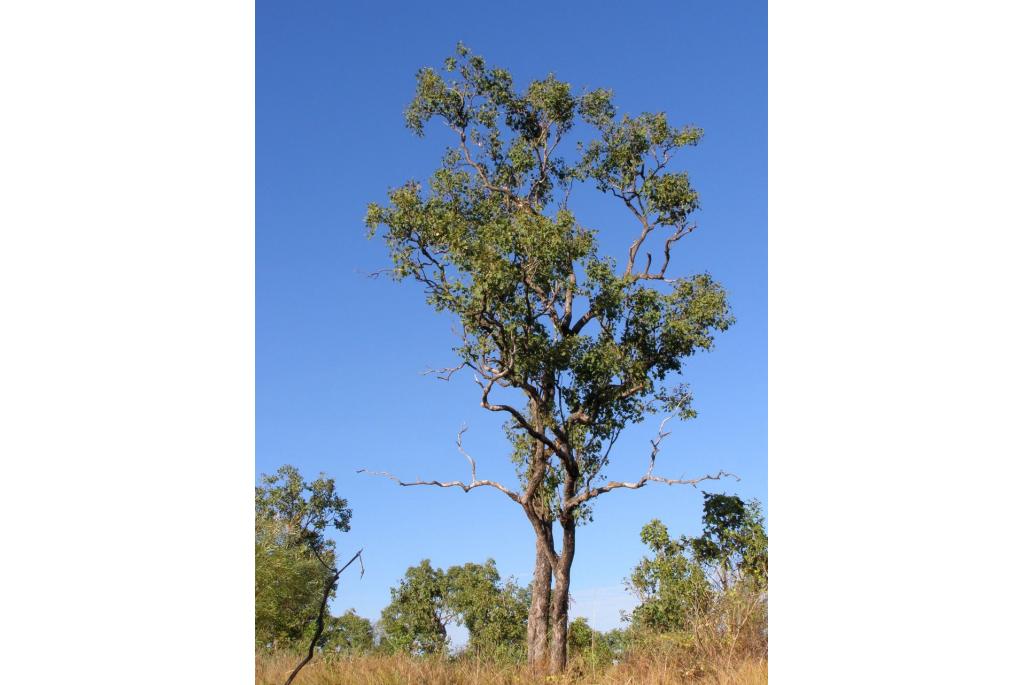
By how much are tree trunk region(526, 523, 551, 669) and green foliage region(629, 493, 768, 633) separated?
0.98 m

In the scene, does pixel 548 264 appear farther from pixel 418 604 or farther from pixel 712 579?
pixel 418 604

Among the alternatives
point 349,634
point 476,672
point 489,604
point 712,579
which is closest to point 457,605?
point 489,604

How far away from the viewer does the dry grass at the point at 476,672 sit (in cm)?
526

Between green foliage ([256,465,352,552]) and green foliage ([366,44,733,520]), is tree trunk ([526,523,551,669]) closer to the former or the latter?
green foliage ([366,44,733,520])

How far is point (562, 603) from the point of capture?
892 centimetres

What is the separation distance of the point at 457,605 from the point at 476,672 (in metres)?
15.2

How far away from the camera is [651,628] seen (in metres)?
8.20
